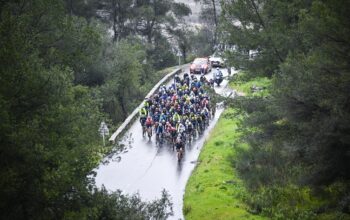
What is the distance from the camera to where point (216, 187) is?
2384cm

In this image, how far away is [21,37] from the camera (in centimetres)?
1359

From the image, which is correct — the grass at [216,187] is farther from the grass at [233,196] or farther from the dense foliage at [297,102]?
the dense foliage at [297,102]

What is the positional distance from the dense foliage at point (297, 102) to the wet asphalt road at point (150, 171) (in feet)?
11.7

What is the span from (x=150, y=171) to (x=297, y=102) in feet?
42.2

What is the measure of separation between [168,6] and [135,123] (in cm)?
2794

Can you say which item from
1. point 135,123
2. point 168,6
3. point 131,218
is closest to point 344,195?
point 131,218

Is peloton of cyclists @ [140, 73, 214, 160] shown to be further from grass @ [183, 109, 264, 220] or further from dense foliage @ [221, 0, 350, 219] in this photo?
dense foliage @ [221, 0, 350, 219]

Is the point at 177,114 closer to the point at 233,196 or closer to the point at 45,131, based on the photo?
the point at 233,196

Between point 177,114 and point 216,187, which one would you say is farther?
point 177,114

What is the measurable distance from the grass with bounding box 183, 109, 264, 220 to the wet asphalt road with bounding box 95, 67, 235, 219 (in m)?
0.64

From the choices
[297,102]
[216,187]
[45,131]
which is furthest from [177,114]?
[45,131]

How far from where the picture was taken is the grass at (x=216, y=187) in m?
20.9

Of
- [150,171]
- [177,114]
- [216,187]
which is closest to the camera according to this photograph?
[216,187]

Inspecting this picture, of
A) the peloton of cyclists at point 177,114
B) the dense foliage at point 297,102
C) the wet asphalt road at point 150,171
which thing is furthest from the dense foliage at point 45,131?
the peloton of cyclists at point 177,114
